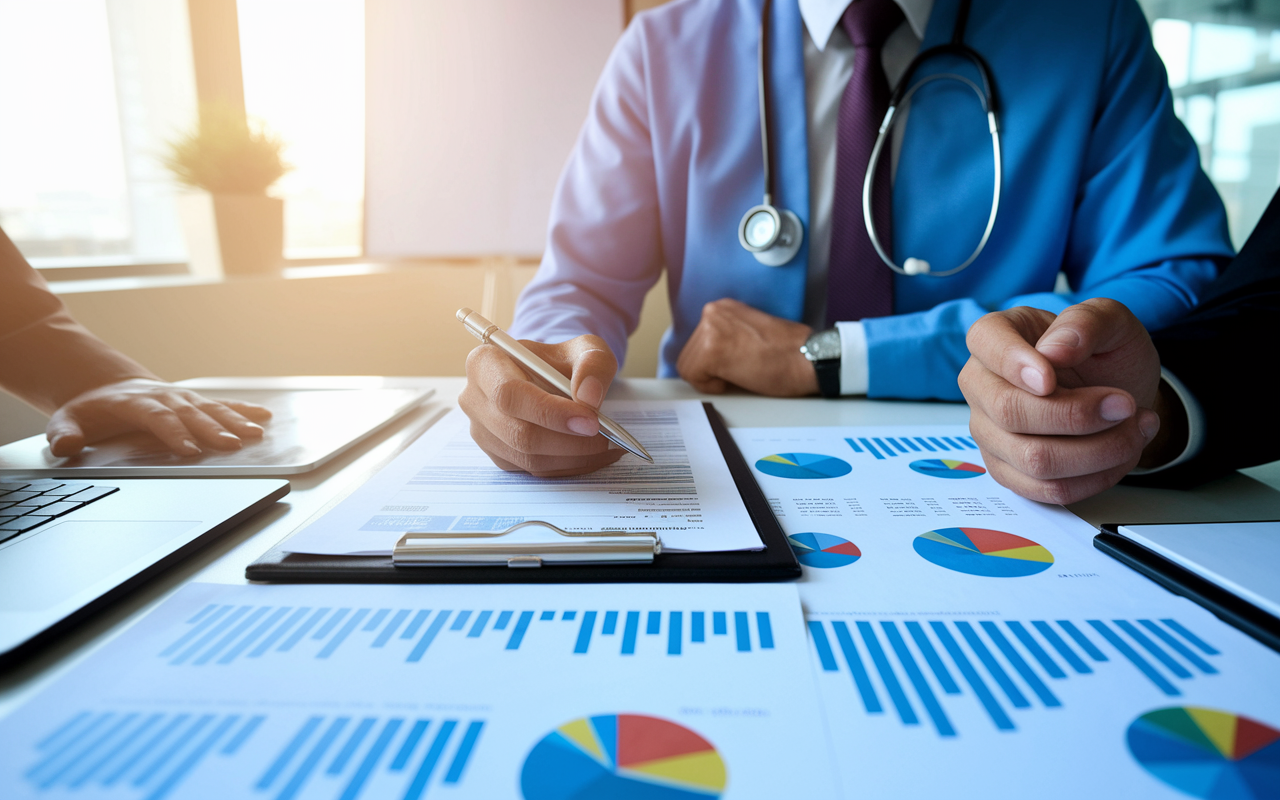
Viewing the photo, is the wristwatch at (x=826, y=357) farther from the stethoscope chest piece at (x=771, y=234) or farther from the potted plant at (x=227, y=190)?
the potted plant at (x=227, y=190)

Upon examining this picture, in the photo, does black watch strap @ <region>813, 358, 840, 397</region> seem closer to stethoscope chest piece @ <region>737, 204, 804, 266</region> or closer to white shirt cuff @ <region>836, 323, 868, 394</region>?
white shirt cuff @ <region>836, 323, 868, 394</region>

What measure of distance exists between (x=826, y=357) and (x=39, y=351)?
2.87ft

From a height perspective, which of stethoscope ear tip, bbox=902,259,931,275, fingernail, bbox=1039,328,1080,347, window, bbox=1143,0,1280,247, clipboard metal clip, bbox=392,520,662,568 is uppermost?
window, bbox=1143,0,1280,247

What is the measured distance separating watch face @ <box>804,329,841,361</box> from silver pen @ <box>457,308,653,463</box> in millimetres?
362

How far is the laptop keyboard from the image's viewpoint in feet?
1.40

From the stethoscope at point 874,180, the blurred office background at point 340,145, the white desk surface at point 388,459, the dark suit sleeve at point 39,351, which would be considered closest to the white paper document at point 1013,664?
the white desk surface at point 388,459

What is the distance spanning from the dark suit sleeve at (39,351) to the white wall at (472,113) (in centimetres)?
108

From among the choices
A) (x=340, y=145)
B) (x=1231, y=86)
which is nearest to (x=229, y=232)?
(x=340, y=145)

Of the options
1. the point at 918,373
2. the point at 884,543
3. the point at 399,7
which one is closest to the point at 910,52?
the point at 918,373

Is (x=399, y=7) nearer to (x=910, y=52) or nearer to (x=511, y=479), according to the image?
(x=910, y=52)

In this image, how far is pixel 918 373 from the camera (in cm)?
82

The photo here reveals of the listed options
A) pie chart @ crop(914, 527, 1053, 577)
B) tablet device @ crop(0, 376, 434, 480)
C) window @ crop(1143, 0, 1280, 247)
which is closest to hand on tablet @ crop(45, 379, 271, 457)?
tablet device @ crop(0, 376, 434, 480)

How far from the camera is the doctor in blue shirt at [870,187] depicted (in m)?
0.88

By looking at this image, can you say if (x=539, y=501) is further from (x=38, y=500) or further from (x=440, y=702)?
(x=38, y=500)
